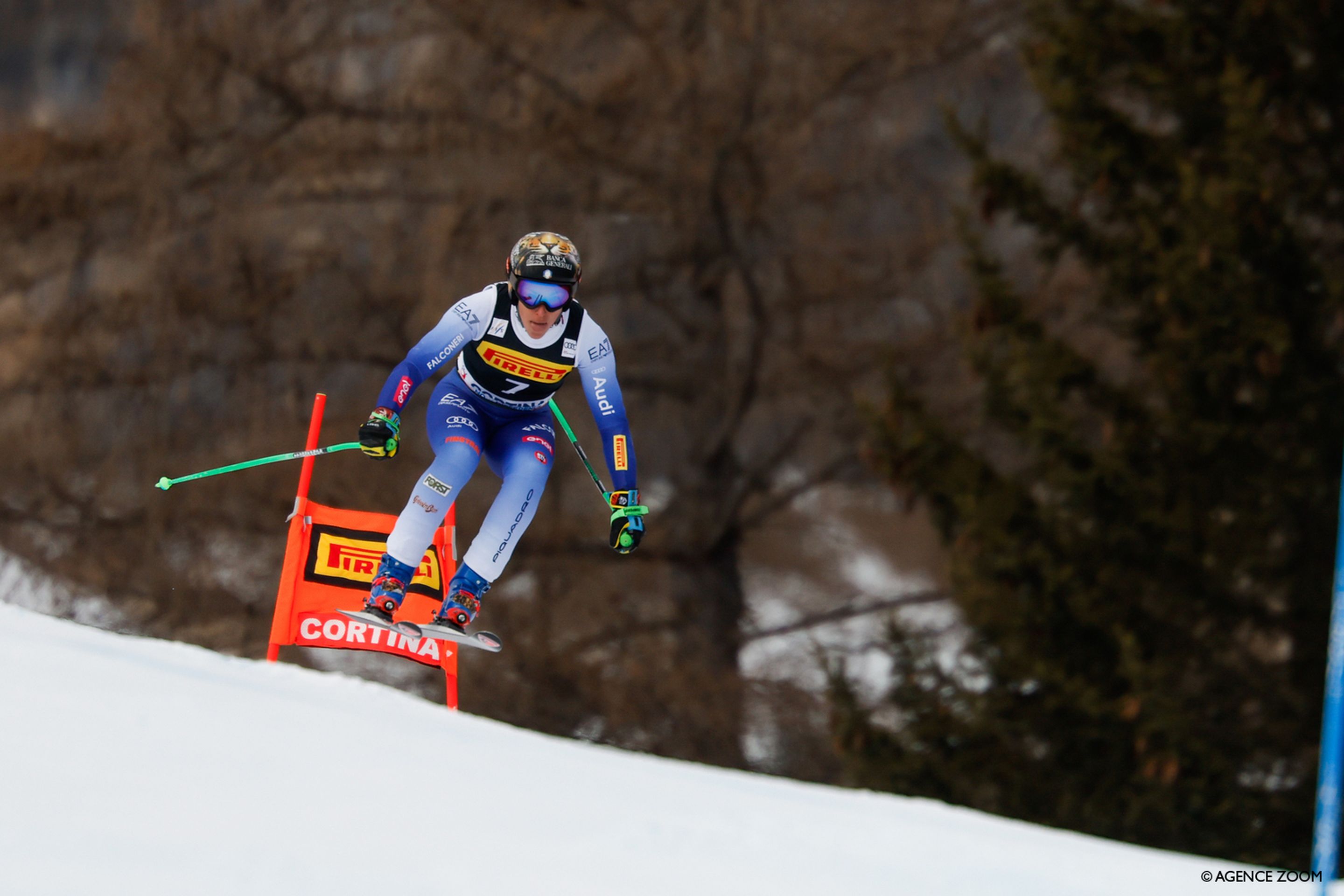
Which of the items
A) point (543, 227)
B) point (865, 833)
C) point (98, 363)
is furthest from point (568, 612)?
point (865, 833)

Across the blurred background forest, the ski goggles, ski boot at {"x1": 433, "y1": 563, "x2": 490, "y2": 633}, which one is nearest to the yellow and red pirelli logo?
the ski goggles

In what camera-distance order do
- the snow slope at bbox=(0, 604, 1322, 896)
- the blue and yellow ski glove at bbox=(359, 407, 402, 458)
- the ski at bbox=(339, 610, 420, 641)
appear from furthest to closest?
the ski at bbox=(339, 610, 420, 641), the blue and yellow ski glove at bbox=(359, 407, 402, 458), the snow slope at bbox=(0, 604, 1322, 896)

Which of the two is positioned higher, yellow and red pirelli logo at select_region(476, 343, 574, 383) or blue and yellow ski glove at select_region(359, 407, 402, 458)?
yellow and red pirelli logo at select_region(476, 343, 574, 383)

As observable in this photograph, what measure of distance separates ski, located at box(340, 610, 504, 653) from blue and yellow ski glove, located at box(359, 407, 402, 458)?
1.91 ft

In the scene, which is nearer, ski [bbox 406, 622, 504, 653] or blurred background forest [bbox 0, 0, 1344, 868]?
ski [bbox 406, 622, 504, 653]

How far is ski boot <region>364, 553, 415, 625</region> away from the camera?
4.94 metres

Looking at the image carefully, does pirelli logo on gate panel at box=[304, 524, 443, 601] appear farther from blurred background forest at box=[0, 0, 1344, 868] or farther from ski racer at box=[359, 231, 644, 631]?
blurred background forest at box=[0, 0, 1344, 868]

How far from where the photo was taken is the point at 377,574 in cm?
509

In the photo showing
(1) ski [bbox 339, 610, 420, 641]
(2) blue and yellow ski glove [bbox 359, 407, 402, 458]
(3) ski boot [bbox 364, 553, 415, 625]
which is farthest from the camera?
(3) ski boot [bbox 364, 553, 415, 625]

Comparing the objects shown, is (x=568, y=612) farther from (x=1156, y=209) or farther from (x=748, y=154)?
(x=1156, y=209)

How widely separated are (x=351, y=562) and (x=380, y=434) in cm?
123

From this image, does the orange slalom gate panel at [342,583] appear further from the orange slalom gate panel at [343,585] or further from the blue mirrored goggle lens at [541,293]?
the blue mirrored goggle lens at [541,293]

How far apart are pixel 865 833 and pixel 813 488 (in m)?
8.54

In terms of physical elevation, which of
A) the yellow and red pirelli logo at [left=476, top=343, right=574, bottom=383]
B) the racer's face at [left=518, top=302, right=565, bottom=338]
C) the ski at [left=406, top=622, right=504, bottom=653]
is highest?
the racer's face at [left=518, top=302, right=565, bottom=338]
